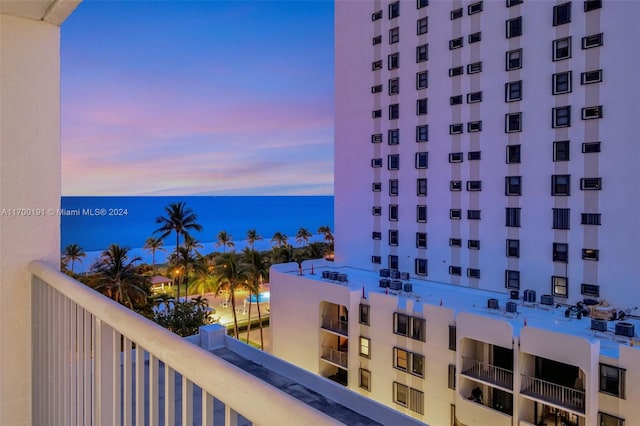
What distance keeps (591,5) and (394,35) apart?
6.71m

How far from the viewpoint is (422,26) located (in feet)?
49.1

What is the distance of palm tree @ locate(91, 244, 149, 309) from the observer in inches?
547

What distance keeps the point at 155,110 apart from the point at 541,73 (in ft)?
61.5

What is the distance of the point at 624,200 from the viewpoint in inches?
415

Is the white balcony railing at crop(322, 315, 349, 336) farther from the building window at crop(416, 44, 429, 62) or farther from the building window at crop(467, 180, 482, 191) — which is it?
the building window at crop(416, 44, 429, 62)

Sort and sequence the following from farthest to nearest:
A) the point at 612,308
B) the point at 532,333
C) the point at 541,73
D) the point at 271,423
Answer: the point at 541,73 < the point at 612,308 < the point at 532,333 < the point at 271,423

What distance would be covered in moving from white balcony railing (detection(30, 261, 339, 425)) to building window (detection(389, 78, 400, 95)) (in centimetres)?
1527

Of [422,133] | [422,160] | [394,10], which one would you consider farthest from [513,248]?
[394,10]

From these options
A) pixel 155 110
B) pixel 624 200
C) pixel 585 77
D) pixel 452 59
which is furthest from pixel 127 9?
pixel 624 200

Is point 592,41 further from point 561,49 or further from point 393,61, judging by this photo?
point 393,61

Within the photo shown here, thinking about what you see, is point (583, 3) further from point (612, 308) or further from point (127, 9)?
point (127, 9)

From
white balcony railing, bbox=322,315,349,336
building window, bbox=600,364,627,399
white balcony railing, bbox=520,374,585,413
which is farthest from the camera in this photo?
white balcony railing, bbox=322,315,349,336

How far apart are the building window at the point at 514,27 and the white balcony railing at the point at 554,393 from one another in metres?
10.1

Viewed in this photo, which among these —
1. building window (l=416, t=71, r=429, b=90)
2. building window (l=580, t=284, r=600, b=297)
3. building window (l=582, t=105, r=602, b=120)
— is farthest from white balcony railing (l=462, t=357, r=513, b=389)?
building window (l=416, t=71, r=429, b=90)
